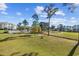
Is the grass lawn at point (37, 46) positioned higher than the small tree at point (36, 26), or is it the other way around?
the small tree at point (36, 26)

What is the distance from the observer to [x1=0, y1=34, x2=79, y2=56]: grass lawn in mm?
2174

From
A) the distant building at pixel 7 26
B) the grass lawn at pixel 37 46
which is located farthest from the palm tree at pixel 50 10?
the distant building at pixel 7 26

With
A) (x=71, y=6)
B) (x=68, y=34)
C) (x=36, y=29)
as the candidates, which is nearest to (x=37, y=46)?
(x=36, y=29)

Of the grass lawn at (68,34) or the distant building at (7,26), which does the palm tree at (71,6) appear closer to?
the grass lawn at (68,34)

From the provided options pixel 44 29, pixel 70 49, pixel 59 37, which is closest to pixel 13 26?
pixel 44 29

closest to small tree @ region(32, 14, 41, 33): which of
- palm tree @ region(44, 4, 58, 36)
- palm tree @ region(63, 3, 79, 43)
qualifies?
palm tree @ region(44, 4, 58, 36)

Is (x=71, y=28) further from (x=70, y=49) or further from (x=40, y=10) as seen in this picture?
(x=40, y=10)

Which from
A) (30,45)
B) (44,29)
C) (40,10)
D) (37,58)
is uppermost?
(40,10)

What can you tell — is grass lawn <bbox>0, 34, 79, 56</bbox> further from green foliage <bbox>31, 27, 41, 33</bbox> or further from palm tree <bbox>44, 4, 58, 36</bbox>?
palm tree <bbox>44, 4, 58, 36</bbox>

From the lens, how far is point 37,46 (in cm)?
221

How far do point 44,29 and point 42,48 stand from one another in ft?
0.70

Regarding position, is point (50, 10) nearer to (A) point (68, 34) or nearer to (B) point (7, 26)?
(A) point (68, 34)

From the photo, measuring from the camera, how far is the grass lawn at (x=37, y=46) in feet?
7.13

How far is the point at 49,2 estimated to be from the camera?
2182 millimetres
